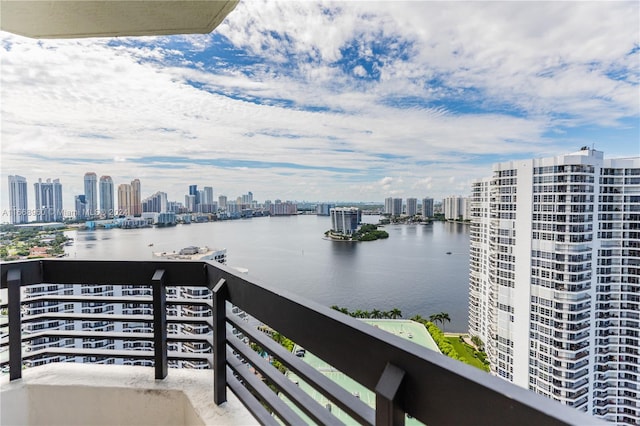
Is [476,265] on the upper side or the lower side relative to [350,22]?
lower

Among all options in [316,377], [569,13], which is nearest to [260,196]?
[569,13]

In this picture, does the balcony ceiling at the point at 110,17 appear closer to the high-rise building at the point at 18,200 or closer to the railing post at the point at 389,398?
the railing post at the point at 389,398

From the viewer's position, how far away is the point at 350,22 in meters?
9.62

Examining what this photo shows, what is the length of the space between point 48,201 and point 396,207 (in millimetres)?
8202

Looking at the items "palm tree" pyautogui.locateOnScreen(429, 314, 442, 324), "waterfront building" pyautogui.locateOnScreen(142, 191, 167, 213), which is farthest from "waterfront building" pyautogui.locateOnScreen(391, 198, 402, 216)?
"waterfront building" pyautogui.locateOnScreen(142, 191, 167, 213)

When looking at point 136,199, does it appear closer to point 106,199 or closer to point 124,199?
point 124,199

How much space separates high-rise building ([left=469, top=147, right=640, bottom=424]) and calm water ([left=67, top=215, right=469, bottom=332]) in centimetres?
96

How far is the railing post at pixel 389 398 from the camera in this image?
0.50 m

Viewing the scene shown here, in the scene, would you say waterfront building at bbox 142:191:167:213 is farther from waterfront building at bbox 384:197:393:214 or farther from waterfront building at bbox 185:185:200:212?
waterfront building at bbox 384:197:393:214

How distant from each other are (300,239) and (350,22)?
21.9ft

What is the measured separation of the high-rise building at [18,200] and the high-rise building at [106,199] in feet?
3.86

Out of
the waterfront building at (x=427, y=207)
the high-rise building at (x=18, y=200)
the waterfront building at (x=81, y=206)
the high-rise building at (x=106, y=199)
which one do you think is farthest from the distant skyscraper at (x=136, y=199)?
the waterfront building at (x=427, y=207)

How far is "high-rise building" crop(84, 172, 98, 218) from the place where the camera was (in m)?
5.41

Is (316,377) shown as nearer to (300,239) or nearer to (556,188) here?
(556,188)
